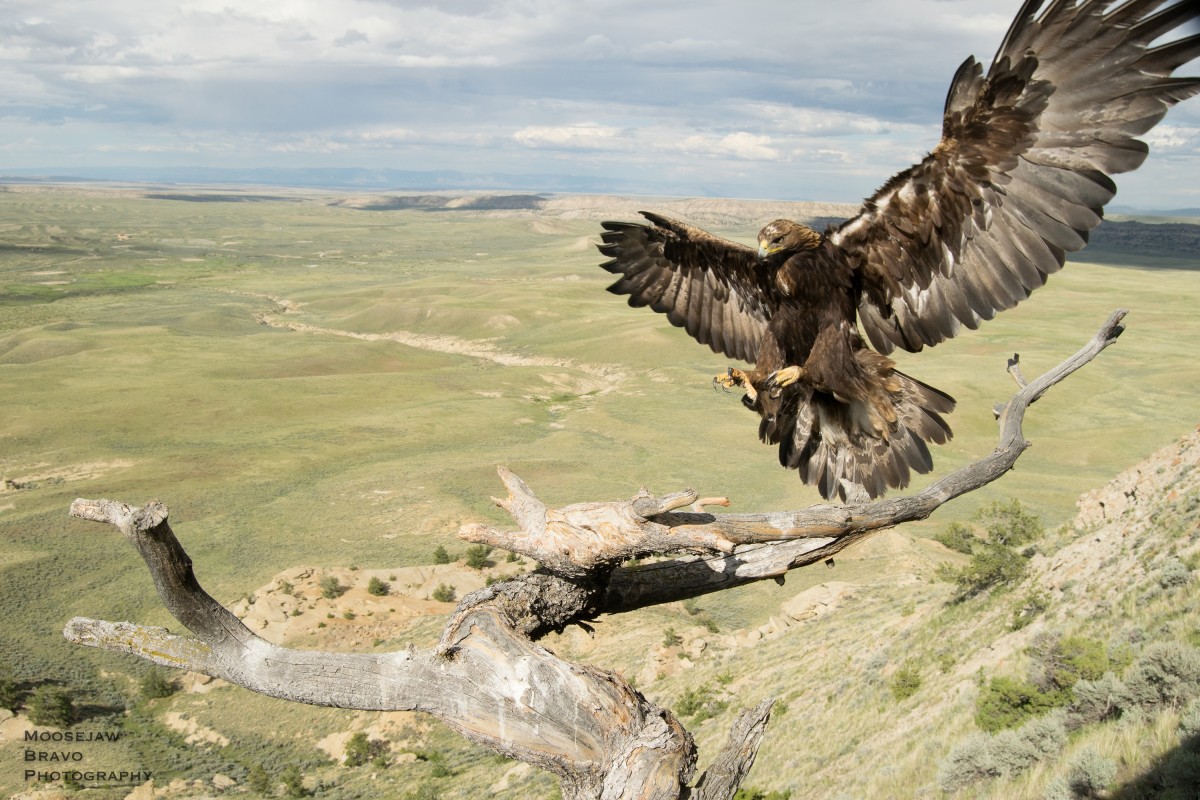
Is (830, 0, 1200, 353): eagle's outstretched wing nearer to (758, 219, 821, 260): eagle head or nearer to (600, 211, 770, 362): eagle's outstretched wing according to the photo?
(758, 219, 821, 260): eagle head

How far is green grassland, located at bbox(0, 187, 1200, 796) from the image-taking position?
2528 cm

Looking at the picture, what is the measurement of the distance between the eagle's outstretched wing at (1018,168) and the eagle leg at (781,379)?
0.74 metres

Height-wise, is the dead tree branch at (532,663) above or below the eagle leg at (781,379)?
below

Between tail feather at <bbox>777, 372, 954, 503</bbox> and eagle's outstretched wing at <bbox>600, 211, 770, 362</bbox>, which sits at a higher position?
eagle's outstretched wing at <bbox>600, 211, 770, 362</bbox>

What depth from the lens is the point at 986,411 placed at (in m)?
44.8

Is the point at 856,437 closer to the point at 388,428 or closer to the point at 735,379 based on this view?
the point at 735,379

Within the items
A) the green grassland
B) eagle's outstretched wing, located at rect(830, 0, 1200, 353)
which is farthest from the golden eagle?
the green grassland

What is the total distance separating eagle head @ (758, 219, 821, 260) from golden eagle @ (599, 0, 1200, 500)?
0.04 feet

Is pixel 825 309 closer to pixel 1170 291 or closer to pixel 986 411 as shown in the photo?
pixel 986 411

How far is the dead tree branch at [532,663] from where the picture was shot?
377cm

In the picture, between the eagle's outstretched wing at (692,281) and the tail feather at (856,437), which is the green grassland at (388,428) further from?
the eagle's outstretched wing at (692,281)

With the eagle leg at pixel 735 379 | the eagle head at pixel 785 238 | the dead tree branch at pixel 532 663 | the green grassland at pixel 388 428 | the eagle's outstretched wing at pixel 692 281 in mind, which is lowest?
the green grassland at pixel 388 428

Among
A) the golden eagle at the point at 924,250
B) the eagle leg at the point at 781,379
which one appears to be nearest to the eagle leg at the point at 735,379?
the golden eagle at the point at 924,250

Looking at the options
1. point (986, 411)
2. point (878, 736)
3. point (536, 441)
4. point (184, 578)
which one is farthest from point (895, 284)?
point (986, 411)
